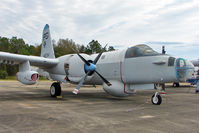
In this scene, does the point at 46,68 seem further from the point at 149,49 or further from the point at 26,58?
the point at 149,49

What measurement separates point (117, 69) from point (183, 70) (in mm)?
3462

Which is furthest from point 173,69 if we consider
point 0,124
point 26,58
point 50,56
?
point 50,56

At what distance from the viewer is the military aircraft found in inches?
333

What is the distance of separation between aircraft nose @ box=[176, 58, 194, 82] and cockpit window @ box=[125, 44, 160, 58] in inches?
48.3

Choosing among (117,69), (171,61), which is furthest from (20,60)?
(171,61)

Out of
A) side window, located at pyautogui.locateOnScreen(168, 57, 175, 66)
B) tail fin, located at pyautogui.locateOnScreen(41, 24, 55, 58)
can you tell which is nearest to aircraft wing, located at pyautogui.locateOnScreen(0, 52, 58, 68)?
tail fin, located at pyautogui.locateOnScreen(41, 24, 55, 58)

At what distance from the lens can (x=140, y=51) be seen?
31.2 ft

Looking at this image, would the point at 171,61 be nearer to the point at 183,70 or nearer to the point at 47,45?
the point at 183,70

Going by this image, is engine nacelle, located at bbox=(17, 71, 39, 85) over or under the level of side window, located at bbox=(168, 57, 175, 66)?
under

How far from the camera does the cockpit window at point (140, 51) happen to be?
9.26 metres

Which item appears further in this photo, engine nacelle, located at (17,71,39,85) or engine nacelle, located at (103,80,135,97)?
engine nacelle, located at (17,71,39,85)

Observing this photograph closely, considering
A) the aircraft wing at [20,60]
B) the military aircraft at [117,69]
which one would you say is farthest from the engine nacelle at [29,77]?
the aircraft wing at [20,60]

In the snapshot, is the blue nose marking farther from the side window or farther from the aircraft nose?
the aircraft nose

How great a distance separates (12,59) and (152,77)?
7.91 m
